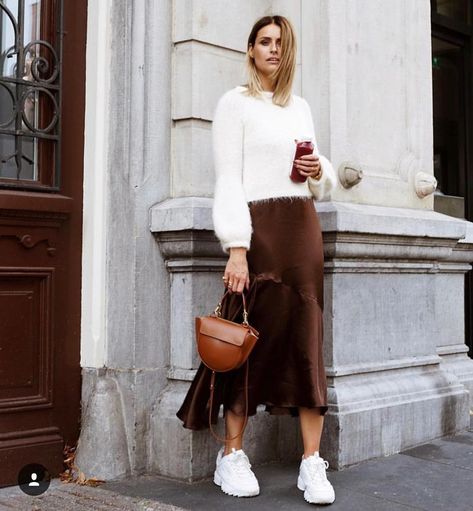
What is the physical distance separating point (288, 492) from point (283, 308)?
0.89m

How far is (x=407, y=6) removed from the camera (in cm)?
528

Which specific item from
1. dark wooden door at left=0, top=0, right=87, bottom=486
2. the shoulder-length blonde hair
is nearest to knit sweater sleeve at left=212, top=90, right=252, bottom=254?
the shoulder-length blonde hair

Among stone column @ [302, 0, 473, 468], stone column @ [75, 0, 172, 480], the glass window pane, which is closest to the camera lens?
stone column @ [75, 0, 172, 480]

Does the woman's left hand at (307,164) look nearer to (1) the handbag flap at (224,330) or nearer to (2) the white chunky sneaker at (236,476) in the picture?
(1) the handbag flap at (224,330)

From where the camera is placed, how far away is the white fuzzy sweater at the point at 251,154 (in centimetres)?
382

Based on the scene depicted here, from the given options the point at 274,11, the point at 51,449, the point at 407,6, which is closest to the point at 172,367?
the point at 51,449

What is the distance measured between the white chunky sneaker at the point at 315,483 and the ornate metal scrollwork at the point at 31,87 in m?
1.93

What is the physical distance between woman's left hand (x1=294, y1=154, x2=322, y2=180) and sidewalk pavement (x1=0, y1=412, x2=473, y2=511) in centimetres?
152

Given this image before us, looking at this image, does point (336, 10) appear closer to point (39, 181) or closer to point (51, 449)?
point (39, 181)

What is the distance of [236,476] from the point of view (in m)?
3.90

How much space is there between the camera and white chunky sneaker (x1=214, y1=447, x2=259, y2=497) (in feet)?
12.7

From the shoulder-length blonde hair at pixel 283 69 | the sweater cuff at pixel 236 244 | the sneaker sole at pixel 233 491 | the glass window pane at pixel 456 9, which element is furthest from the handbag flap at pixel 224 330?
the glass window pane at pixel 456 9

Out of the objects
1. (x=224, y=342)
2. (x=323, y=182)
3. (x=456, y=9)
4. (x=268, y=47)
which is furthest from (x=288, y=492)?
(x=456, y=9)

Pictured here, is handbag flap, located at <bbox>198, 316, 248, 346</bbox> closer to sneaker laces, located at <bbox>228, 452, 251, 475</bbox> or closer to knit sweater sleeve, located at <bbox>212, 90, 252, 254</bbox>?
knit sweater sleeve, located at <bbox>212, 90, 252, 254</bbox>
